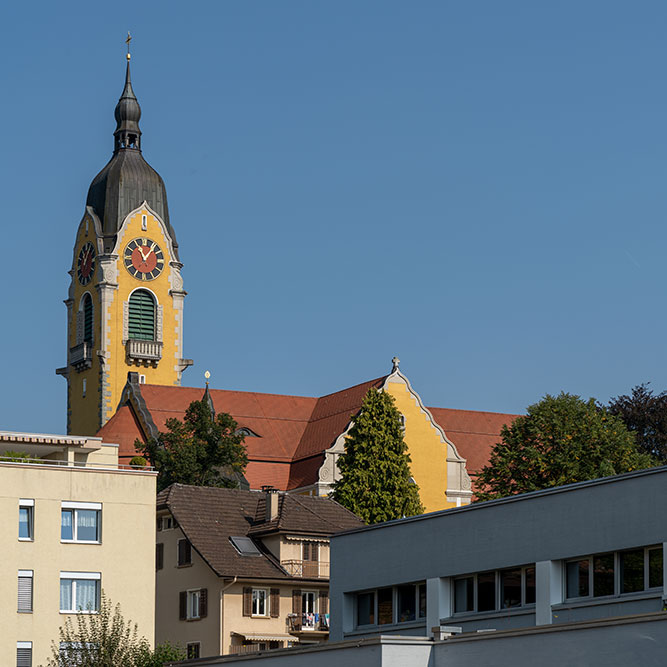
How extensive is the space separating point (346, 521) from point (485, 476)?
8.00 metres

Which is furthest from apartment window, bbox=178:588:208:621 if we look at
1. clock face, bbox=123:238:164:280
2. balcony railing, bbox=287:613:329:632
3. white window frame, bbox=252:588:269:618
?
clock face, bbox=123:238:164:280

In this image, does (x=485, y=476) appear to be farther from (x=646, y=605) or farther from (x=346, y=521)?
(x=646, y=605)

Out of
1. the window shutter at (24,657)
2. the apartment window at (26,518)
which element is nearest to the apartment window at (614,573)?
the window shutter at (24,657)

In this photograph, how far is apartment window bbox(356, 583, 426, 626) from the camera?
120ft

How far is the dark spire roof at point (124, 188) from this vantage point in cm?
11269

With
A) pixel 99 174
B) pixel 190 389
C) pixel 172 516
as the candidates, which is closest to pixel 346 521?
pixel 172 516

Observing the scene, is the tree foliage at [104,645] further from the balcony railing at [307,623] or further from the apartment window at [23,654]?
the balcony railing at [307,623]

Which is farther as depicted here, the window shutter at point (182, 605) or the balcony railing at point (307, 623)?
the window shutter at point (182, 605)

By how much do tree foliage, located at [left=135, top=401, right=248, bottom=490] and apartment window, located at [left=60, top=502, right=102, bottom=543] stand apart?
2466 centimetres

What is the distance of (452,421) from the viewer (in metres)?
104

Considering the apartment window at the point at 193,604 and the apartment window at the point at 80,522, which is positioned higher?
the apartment window at the point at 80,522

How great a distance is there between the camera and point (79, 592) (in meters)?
46.2

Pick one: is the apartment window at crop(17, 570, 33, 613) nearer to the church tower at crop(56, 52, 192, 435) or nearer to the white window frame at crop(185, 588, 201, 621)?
the white window frame at crop(185, 588, 201, 621)

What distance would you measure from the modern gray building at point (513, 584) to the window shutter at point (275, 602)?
15066 millimetres
